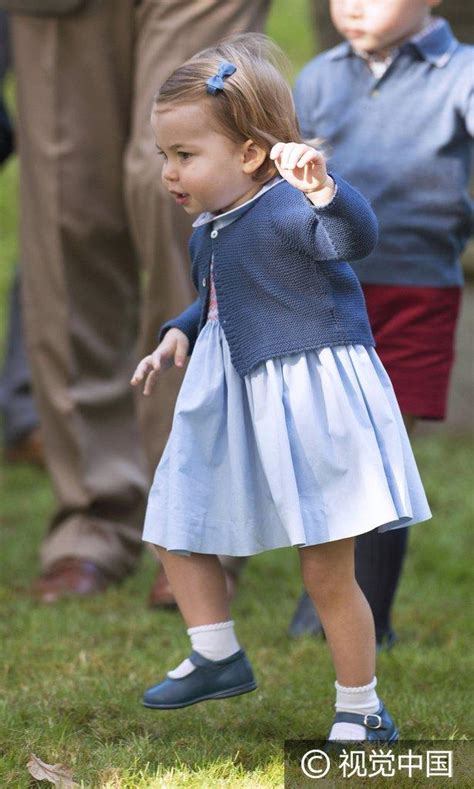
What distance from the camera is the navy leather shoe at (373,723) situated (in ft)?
8.03

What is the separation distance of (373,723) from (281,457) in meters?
0.52

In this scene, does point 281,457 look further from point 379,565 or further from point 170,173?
point 379,565

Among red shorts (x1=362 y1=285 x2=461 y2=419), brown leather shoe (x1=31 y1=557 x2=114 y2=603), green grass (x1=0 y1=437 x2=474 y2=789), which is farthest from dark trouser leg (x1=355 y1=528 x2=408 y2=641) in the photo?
brown leather shoe (x1=31 y1=557 x2=114 y2=603)

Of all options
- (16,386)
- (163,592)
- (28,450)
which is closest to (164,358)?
(163,592)

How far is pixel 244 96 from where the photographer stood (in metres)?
2.40

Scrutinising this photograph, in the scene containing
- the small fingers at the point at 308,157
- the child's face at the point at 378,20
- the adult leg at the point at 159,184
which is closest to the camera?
the small fingers at the point at 308,157

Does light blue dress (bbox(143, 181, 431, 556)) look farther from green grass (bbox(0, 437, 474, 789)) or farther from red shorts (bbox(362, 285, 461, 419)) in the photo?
red shorts (bbox(362, 285, 461, 419))

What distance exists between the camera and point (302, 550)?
2422mm

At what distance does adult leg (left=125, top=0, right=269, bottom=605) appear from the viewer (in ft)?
11.5

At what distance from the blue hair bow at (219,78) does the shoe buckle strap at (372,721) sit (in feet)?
3.74

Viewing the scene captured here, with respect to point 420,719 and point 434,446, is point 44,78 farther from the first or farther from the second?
point 434,446

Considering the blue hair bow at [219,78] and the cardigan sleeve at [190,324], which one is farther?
the cardigan sleeve at [190,324]

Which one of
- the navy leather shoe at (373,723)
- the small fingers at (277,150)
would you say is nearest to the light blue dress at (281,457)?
the small fingers at (277,150)

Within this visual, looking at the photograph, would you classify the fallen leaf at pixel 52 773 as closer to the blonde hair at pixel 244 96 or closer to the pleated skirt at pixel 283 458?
the pleated skirt at pixel 283 458
